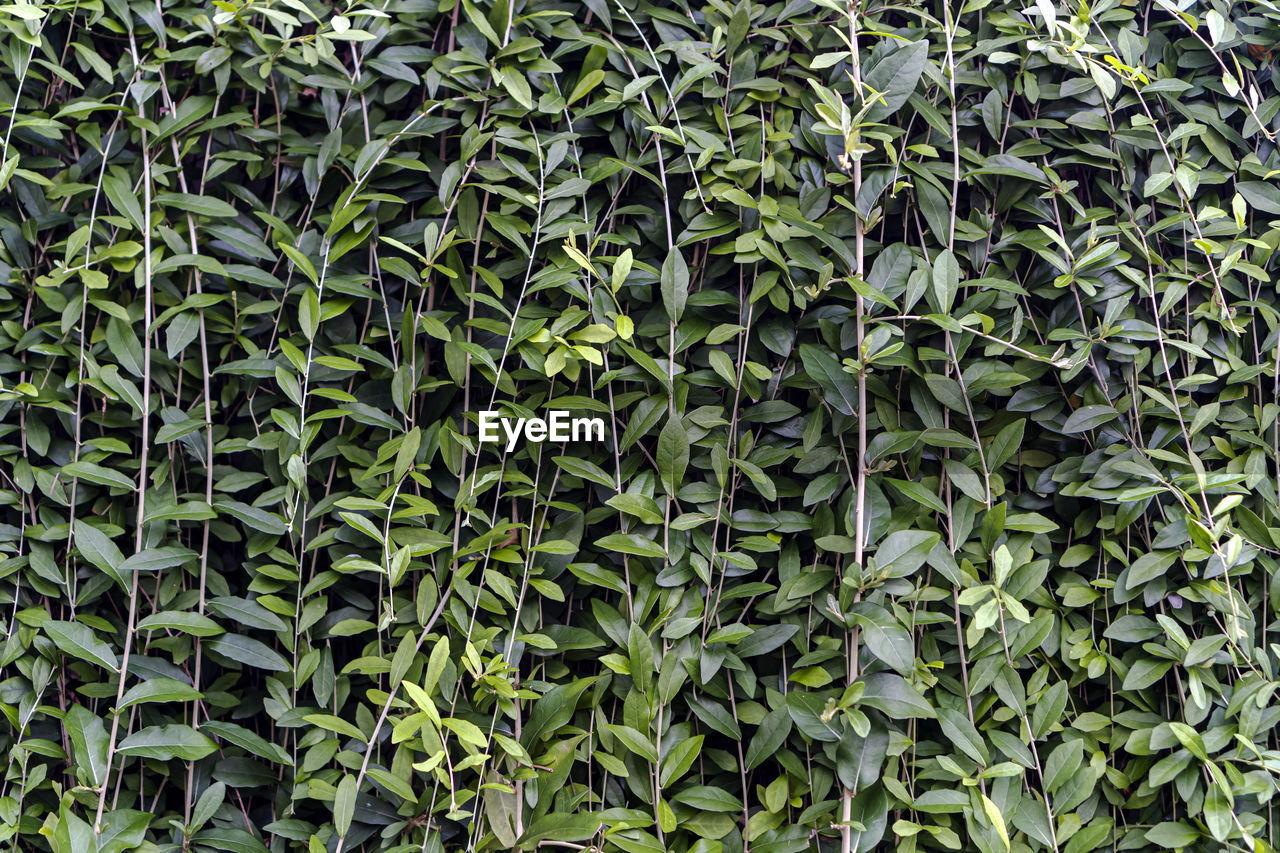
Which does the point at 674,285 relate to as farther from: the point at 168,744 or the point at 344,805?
the point at 168,744

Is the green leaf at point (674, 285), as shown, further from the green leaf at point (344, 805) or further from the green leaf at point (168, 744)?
the green leaf at point (168, 744)

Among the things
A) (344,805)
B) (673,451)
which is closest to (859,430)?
(673,451)

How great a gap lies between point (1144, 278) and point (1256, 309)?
0.23 m

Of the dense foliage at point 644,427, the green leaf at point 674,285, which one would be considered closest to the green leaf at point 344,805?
the dense foliage at point 644,427

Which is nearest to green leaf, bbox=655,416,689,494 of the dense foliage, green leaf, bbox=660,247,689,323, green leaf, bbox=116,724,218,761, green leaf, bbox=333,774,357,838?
the dense foliage

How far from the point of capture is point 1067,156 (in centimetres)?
119

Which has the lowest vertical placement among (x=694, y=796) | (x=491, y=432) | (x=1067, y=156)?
(x=694, y=796)

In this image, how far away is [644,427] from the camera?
1090 millimetres

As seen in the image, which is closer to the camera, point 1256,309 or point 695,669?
point 695,669

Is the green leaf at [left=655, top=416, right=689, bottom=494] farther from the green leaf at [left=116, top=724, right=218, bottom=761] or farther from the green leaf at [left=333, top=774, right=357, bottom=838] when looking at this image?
the green leaf at [left=116, top=724, right=218, bottom=761]

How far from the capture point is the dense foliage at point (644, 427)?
1056mm

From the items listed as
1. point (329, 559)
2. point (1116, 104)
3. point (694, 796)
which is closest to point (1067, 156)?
point (1116, 104)

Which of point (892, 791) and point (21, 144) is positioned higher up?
point (21, 144)

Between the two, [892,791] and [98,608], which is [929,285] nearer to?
[892,791]
